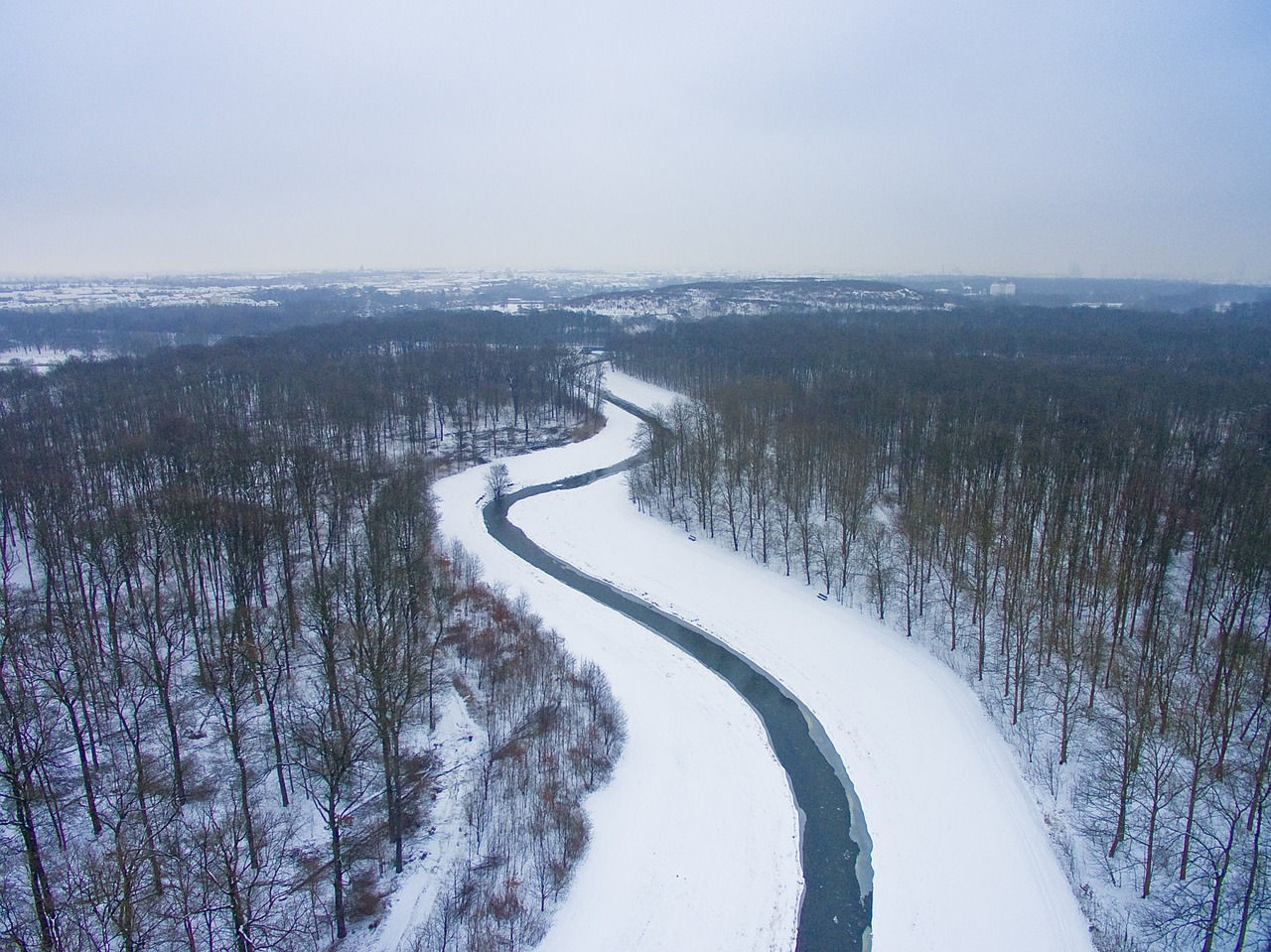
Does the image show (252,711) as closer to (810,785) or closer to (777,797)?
(777,797)

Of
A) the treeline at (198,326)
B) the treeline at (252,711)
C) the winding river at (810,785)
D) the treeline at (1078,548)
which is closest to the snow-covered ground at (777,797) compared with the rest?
the winding river at (810,785)

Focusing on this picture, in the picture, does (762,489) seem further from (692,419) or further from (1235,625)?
(1235,625)

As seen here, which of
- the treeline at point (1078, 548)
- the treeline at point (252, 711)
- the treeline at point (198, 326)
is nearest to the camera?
the treeline at point (252, 711)

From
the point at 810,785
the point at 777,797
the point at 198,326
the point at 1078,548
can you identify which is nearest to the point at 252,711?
the point at 777,797

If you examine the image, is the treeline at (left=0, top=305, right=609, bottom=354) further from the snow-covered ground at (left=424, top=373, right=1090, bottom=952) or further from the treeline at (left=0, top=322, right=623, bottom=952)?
the snow-covered ground at (left=424, top=373, right=1090, bottom=952)

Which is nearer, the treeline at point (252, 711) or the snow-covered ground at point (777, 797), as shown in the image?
the treeline at point (252, 711)

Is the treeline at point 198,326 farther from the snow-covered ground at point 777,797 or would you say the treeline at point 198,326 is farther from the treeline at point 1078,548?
the snow-covered ground at point 777,797

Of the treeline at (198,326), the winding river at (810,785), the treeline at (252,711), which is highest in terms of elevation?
the treeline at (198,326)
